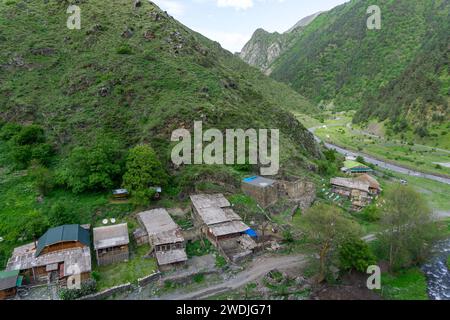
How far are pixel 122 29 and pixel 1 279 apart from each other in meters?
61.9

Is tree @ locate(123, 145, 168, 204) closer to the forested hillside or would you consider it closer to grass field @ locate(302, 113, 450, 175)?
the forested hillside

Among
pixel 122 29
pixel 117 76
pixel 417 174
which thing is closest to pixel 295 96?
pixel 417 174

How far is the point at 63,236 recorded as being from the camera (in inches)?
1209

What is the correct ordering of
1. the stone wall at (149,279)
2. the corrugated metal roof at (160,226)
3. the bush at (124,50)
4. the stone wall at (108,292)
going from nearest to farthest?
the stone wall at (108,292) < the stone wall at (149,279) < the corrugated metal roof at (160,226) < the bush at (124,50)

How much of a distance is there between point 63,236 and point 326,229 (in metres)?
26.8

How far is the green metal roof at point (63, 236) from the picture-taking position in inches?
1180

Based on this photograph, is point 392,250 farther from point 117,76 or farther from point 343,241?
point 117,76

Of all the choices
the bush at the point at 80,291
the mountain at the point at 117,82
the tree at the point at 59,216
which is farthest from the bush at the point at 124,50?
the bush at the point at 80,291

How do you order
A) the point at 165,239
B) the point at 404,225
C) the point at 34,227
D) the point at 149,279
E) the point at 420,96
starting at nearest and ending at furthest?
the point at 149,279, the point at 165,239, the point at 34,227, the point at 404,225, the point at 420,96

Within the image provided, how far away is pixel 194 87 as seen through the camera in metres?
59.2

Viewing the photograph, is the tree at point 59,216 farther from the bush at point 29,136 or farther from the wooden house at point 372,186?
the wooden house at point 372,186

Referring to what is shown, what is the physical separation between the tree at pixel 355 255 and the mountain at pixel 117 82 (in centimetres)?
2231

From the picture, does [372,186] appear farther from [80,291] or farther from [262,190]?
[80,291]

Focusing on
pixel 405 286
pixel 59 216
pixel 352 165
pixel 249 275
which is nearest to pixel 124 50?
pixel 59 216
